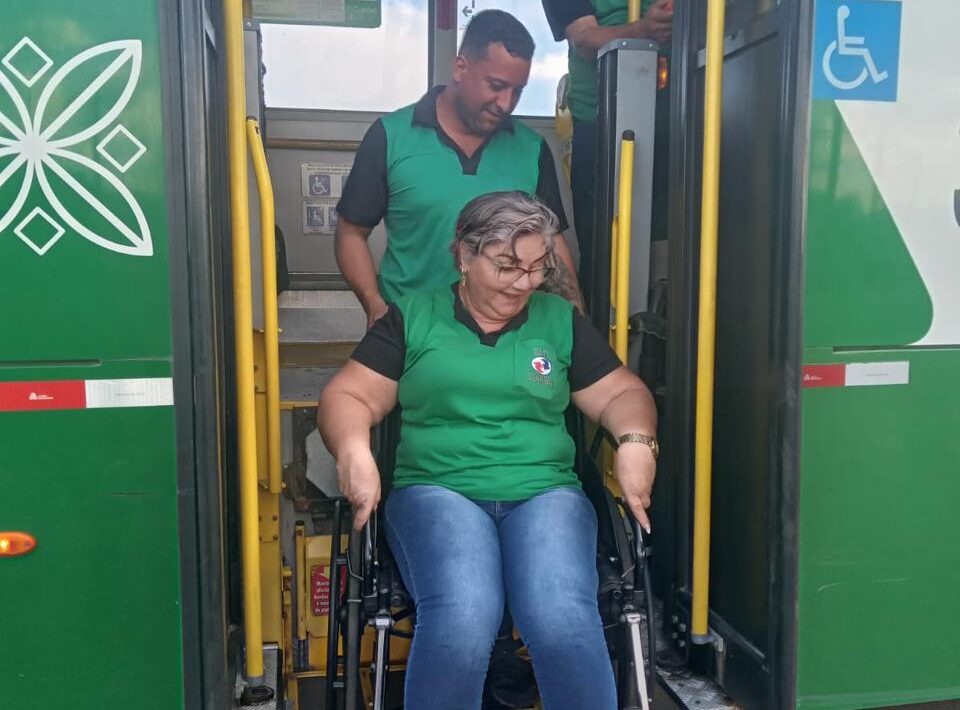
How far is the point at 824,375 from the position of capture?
2.31 meters

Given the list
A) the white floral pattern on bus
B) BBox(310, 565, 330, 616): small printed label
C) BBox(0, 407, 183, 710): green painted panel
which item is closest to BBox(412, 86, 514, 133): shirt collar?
the white floral pattern on bus

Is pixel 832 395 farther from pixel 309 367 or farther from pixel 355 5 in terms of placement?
pixel 355 5

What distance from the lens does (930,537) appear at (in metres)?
2.45

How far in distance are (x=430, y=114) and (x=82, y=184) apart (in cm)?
123

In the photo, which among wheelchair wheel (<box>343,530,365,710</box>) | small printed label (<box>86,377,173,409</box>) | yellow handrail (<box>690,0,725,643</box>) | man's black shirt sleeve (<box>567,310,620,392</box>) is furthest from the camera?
man's black shirt sleeve (<box>567,310,620,392</box>)

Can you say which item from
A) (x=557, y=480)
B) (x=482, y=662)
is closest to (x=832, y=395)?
(x=557, y=480)

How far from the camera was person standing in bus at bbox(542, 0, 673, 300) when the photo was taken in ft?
9.88

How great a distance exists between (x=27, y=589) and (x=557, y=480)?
1264 mm

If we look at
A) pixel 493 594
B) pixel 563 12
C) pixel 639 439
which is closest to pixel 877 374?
pixel 639 439

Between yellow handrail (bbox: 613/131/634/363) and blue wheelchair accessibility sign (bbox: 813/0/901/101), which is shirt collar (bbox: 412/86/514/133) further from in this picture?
blue wheelchair accessibility sign (bbox: 813/0/901/101)

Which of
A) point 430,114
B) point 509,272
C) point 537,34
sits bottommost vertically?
point 509,272

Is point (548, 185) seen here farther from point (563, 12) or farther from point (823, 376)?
point (823, 376)

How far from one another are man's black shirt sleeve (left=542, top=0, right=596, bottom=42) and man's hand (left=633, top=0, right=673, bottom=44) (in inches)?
13.5

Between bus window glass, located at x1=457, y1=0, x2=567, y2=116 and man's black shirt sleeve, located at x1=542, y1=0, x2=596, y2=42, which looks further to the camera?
bus window glass, located at x1=457, y1=0, x2=567, y2=116
